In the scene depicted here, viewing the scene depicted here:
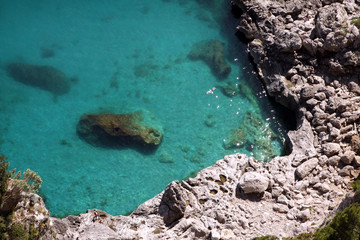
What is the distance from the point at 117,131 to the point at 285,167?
40.8 ft

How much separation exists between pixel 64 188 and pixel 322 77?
19.9m

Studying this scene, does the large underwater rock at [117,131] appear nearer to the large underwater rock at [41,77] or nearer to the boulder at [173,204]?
the large underwater rock at [41,77]

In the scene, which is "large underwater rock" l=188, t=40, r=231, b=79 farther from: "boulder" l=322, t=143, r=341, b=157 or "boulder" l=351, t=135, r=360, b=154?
"boulder" l=351, t=135, r=360, b=154

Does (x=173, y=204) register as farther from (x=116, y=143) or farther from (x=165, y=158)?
(x=116, y=143)

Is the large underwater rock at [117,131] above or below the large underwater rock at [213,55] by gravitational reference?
below

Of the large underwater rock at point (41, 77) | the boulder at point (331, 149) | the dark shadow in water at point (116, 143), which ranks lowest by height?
the large underwater rock at point (41, 77)

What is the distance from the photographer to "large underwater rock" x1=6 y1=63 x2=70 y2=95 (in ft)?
109

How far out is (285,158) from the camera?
81.9 feet

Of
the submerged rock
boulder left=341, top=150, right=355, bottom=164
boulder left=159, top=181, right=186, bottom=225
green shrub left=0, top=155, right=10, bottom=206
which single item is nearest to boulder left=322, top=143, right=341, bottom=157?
boulder left=341, top=150, right=355, bottom=164

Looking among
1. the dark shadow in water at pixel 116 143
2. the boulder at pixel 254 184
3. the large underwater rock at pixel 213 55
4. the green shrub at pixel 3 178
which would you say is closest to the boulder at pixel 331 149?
the boulder at pixel 254 184

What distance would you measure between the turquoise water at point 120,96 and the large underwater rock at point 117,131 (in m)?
0.63

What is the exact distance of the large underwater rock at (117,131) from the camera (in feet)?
94.9

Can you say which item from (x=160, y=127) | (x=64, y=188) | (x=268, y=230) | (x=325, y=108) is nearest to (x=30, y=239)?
(x=64, y=188)

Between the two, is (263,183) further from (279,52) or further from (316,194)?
(279,52)
